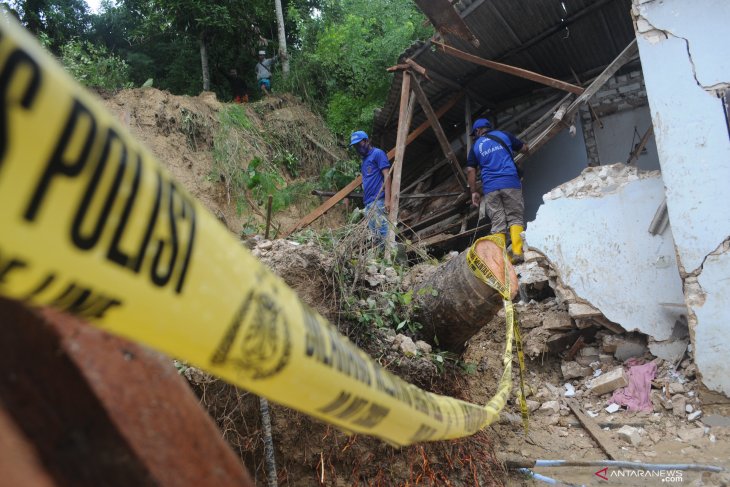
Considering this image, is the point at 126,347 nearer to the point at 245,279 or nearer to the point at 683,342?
the point at 245,279

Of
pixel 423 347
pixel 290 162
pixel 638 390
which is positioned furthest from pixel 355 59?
pixel 423 347

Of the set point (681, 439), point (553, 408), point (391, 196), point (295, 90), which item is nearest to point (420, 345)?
point (553, 408)

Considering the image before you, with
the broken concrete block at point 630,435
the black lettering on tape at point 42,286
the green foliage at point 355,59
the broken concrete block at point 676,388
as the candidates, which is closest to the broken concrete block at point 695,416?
the broken concrete block at point 676,388

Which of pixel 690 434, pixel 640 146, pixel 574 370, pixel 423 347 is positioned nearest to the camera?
pixel 423 347

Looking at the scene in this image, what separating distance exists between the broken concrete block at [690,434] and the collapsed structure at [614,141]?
0.39 metres

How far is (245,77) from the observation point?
15133 mm

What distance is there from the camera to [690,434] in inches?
148

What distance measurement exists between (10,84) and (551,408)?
4.75m

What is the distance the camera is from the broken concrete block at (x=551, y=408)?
4402mm

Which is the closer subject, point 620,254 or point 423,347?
point 423,347

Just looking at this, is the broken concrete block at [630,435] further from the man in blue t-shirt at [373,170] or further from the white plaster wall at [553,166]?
the white plaster wall at [553,166]

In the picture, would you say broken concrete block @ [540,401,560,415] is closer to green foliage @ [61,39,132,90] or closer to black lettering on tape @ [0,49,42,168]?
black lettering on tape @ [0,49,42,168]

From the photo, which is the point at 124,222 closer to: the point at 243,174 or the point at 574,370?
the point at 574,370

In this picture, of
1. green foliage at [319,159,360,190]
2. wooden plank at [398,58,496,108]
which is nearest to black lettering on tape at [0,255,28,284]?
wooden plank at [398,58,496,108]
